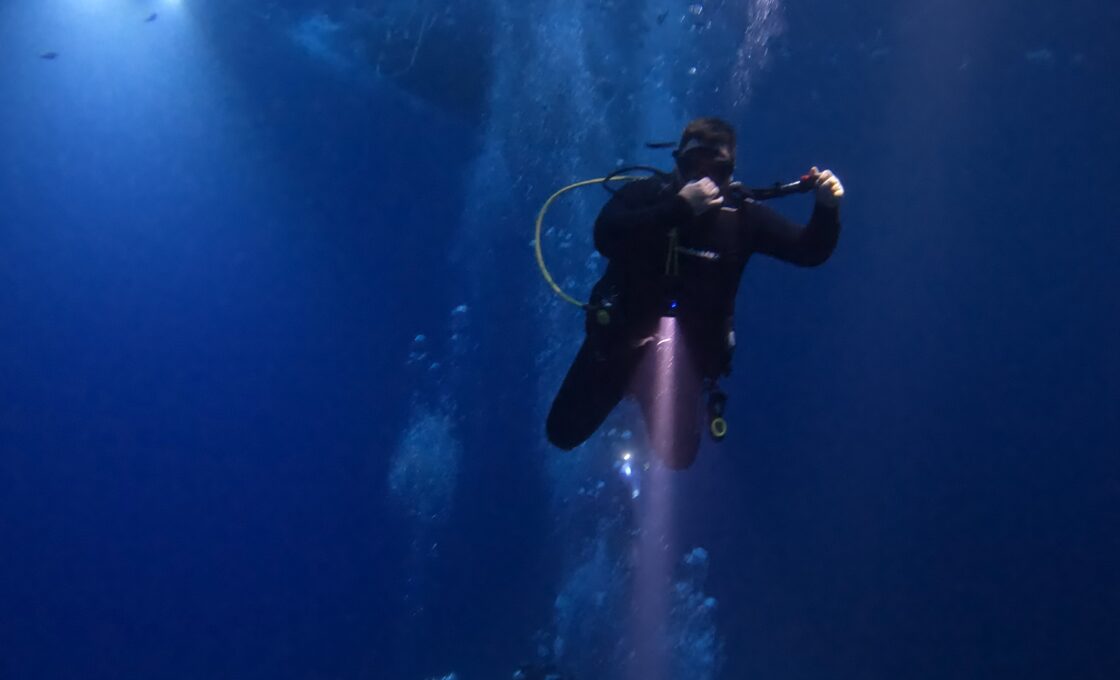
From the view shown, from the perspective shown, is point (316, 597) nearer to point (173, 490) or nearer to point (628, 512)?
point (173, 490)

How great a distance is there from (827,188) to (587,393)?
5.34ft

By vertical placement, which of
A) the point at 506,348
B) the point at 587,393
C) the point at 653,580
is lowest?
the point at 587,393

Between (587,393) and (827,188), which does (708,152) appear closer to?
(827,188)

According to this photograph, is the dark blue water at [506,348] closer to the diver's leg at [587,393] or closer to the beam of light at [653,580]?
the beam of light at [653,580]

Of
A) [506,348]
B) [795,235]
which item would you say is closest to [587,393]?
[795,235]

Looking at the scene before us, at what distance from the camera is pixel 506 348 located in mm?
18969

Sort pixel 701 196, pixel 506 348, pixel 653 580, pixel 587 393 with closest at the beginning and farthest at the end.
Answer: pixel 701 196
pixel 587 393
pixel 653 580
pixel 506 348

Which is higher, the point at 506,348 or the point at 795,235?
the point at 506,348

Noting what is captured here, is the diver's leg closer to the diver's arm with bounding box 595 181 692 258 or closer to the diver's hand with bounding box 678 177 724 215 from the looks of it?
the diver's arm with bounding box 595 181 692 258

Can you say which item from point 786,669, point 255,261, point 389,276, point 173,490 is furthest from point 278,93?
point 786,669

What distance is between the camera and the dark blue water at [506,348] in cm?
1584

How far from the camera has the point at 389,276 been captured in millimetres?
24031

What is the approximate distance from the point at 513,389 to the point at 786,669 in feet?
28.8

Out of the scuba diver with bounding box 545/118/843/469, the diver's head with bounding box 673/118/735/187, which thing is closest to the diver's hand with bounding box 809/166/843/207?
the scuba diver with bounding box 545/118/843/469
